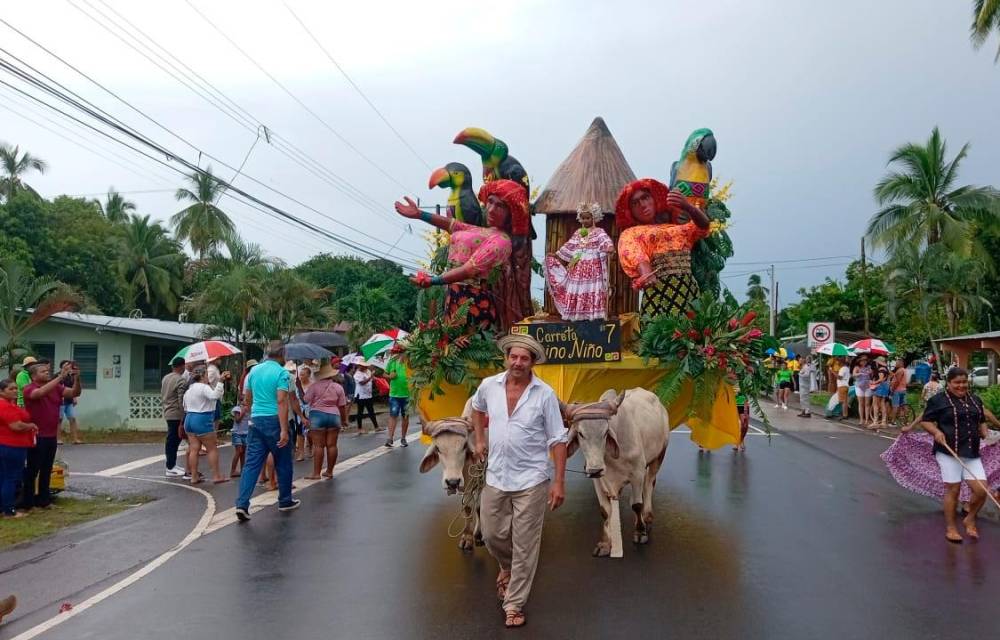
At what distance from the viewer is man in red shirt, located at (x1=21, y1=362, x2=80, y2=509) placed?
9.23m

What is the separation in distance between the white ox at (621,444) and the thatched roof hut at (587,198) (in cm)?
195

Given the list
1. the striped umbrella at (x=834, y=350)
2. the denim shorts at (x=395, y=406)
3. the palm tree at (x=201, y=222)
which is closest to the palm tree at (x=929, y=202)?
the striped umbrella at (x=834, y=350)

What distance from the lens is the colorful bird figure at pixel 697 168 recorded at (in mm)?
9008

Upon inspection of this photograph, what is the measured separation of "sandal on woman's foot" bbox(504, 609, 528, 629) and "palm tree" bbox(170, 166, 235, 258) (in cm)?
3769

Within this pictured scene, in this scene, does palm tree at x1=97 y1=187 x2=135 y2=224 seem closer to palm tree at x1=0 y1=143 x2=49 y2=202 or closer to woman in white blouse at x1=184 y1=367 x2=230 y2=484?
palm tree at x1=0 y1=143 x2=49 y2=202

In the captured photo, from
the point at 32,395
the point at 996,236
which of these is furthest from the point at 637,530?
the point at 996,236

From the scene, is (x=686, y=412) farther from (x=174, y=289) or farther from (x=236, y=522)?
(x=174, y=289)

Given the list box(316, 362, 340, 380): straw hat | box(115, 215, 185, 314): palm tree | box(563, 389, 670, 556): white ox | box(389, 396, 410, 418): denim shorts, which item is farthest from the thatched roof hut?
box(115, 215, 185, 314): palm tree

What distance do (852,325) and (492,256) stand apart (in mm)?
35003

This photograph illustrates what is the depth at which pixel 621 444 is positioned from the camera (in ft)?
23.5

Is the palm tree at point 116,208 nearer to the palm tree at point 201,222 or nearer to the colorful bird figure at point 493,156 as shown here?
the palm tree at point 201,222

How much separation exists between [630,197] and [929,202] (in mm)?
23920

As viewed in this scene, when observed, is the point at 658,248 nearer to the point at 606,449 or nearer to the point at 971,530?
the point at 606,449

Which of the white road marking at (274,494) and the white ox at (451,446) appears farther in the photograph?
the white road marking at (274,494)
